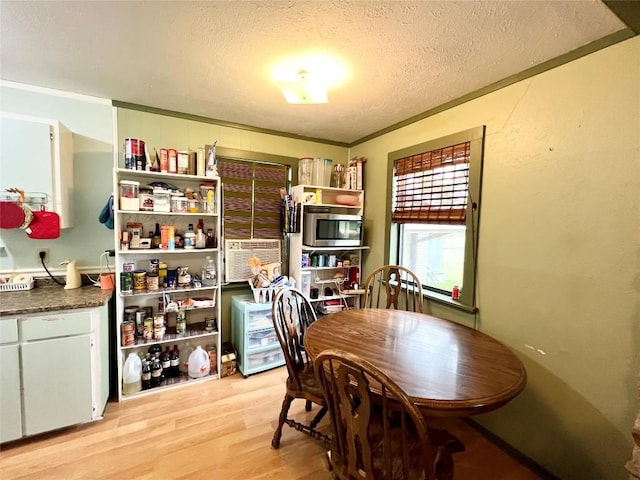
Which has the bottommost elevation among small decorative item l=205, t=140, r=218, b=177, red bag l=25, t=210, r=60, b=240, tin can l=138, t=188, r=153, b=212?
red bag l=25, t=210, r=60, b=240

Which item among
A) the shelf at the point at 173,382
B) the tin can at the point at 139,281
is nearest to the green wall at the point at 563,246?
the tin can at the point at 139,281

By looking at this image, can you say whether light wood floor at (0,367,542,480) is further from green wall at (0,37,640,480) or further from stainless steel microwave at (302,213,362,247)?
stainless steel microwave at (302,213,362,247)

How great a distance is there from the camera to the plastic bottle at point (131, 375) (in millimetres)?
2256

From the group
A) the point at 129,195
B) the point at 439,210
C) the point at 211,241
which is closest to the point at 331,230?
the point at 439,210

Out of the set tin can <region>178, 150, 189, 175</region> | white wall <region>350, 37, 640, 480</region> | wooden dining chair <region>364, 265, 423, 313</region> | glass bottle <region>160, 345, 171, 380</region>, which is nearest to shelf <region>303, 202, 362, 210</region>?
wooden dining chair <region>364, 265, 423, 313</region>

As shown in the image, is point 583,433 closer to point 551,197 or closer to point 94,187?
point 551,197

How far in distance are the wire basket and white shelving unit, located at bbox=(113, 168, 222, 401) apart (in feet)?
1.90

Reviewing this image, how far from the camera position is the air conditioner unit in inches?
110

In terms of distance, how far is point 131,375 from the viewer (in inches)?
89.0

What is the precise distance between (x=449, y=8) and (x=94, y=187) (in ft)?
8.96

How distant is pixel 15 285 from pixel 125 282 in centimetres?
69

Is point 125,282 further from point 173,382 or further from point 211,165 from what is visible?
point 211,165

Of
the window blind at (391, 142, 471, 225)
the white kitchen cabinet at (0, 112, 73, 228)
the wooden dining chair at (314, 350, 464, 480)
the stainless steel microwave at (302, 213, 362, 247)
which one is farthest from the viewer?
the stainless steel microwave at (302, 213, 362, 247)

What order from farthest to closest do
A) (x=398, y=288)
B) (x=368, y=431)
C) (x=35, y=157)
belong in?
1. (x=398, y=288)
2. (x=35, y=157)
3. (x=368, y=431)
